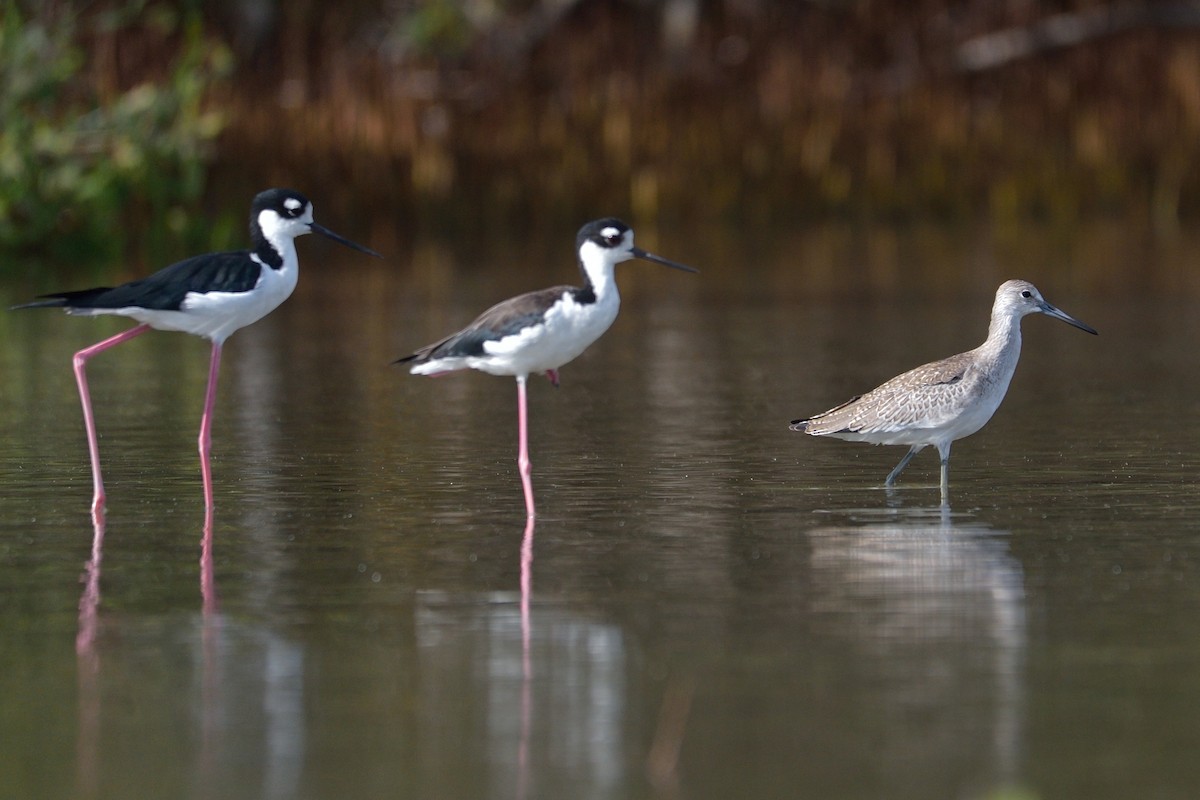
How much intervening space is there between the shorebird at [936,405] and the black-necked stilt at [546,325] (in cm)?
109

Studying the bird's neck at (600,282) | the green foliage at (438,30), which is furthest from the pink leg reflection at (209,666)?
the green foliage at (438,30)

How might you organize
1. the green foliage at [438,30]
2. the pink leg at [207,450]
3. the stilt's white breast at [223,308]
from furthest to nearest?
1. the green foliage at [438,30]
2. the stilt's white breast at [223,308]
3. the pink leg at [207,450]

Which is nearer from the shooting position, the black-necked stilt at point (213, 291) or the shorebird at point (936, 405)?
the shorebird at point (936, 405)

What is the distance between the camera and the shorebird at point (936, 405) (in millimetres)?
8992

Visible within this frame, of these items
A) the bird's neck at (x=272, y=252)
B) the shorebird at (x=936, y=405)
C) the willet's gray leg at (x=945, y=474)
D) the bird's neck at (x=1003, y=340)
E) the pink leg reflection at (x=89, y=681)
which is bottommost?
the pink leg reflection at (x=89, y=681)

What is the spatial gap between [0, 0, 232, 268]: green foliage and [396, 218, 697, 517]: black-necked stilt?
9.06 m

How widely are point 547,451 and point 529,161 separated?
46.7 ft

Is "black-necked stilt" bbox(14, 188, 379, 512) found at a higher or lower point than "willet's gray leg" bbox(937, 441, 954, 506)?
higher

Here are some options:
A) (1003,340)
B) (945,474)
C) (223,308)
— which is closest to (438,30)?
(223,308)

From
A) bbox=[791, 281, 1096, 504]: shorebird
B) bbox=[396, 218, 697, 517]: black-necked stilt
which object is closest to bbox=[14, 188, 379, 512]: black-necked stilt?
bbox=[396, 218, 697, 517]: black-necked stilt

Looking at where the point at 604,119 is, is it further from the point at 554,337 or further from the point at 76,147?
the point at 554,337

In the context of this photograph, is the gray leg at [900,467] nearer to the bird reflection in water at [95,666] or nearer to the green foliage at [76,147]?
the bird reflection in water at [95,666]

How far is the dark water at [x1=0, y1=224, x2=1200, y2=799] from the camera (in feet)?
16.8

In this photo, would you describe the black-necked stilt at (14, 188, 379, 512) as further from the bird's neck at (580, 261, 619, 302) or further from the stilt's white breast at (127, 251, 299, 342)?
the bird's neck at (580, 261, 619, 302)
